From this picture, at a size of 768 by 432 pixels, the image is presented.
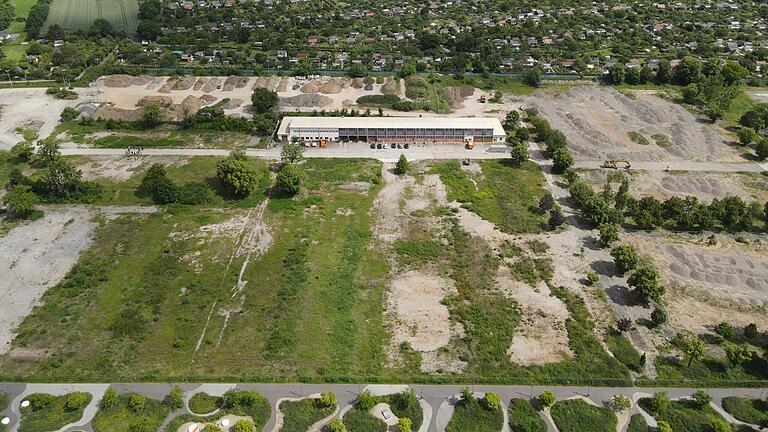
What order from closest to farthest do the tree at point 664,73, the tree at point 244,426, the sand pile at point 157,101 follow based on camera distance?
the tree at point 244,426, the sand pile at point 157,101, the tree at point 664,73

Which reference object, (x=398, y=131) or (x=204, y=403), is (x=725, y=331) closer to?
(x=204, y=403)

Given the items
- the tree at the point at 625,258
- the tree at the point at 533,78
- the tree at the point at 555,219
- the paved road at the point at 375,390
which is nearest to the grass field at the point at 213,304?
the paved road at the point at 375,390

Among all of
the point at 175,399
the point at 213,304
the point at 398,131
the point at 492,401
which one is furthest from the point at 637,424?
the point at 398,131

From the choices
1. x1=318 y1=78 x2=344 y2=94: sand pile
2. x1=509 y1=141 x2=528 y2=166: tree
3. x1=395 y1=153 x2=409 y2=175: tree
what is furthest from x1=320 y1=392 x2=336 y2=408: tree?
x1=318 y1=78 x2=344 y2=94: sand pile

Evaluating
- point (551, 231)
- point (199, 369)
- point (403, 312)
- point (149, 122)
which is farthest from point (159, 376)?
point (149, 122)

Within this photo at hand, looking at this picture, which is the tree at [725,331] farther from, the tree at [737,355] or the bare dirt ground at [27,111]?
the bare dirt ground at [27,111]

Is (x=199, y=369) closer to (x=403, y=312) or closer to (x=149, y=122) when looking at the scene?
(x=403, y=312)

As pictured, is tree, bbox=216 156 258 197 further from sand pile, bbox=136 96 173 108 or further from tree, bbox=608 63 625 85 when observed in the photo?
tree, bbox=608 63 625 85

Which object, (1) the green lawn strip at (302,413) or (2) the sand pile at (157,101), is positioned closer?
(1) the green lawn strip at (302,413)
